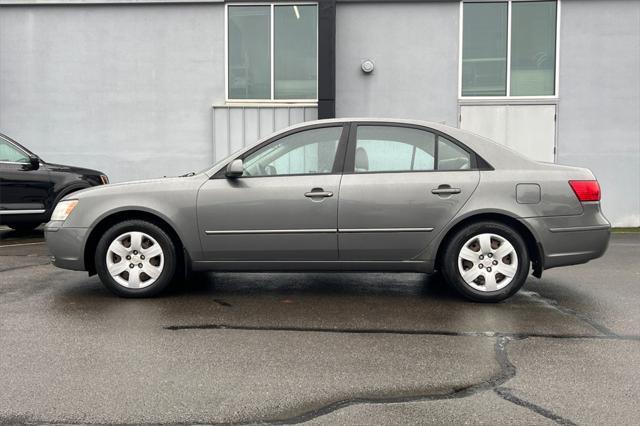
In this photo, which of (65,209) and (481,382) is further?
(65,209)

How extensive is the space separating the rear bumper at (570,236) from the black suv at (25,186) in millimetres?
7613

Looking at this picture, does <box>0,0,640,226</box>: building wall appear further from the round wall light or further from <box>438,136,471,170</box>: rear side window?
<box>438,136,471,170</box>: rear side window

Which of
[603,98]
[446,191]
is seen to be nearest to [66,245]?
[446,191]

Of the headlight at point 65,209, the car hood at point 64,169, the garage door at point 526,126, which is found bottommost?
the headlight at point 65,209

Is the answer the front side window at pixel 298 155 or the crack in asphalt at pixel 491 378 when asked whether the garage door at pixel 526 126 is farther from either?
the front side window at pixel 298 155

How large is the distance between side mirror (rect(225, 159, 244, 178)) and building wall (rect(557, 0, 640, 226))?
9157 mm

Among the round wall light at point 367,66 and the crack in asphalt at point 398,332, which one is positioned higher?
the round wall light at point 367,66

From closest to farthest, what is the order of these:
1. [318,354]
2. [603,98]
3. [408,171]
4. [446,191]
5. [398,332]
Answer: [318,354], [398,332], [446,191], [408,171], [603,98]

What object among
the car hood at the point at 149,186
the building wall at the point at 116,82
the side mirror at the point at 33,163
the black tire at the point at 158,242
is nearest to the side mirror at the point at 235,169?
the car hood at the point at 149,186

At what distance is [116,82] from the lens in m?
12.8

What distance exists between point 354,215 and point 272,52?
8330 millimetres

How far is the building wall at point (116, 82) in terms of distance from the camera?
12734 millimetres

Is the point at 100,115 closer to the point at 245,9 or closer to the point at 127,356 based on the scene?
the point at 245,9

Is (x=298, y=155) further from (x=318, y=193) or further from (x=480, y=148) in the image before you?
(x=480, y=148)
